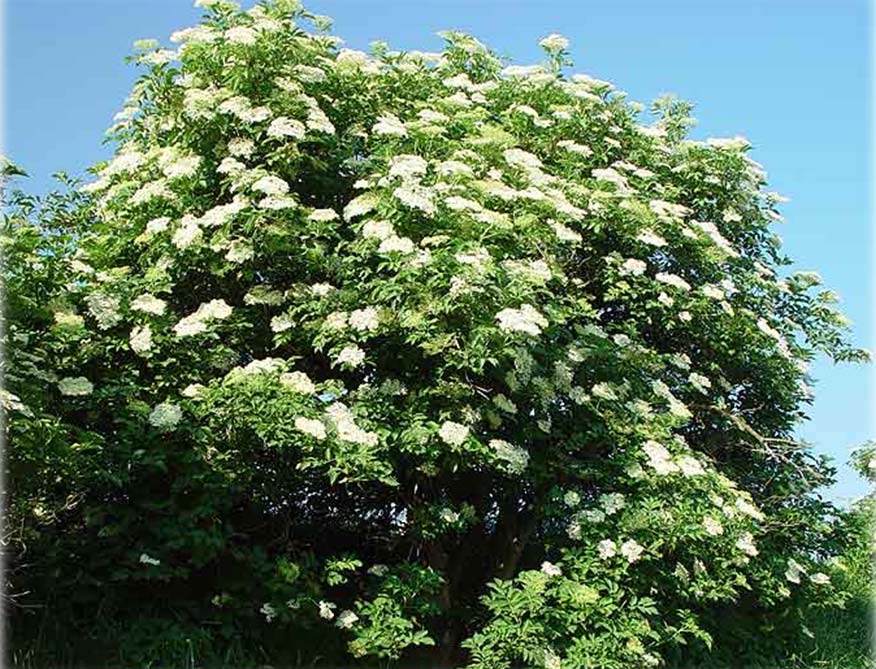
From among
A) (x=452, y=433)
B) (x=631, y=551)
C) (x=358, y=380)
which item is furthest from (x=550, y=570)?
(x=358, y=380)

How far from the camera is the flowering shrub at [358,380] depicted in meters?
5.86

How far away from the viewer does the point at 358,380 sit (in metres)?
6.61

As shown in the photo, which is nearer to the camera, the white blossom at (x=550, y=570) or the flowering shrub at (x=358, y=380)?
the flowering shrub at (x=358, y=380)

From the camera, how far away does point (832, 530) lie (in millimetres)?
8391

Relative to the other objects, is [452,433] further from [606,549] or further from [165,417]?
[165,417]

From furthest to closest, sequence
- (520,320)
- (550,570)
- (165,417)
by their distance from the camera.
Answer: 1. (550,570)
2. (165,417)
3. (520,320)

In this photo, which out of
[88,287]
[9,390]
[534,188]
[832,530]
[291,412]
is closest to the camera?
[9,390]

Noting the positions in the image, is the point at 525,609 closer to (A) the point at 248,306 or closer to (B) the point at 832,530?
(A) the point at 248,306

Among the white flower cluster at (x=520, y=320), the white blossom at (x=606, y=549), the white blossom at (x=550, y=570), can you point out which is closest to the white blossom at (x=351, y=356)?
the white flower cluster at (x=520, y=320)

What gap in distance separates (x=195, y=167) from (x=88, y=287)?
0.91 meters

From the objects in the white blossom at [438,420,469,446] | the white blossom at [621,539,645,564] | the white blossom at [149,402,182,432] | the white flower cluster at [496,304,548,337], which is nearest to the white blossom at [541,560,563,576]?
the white blossom at [621,539,645,564]

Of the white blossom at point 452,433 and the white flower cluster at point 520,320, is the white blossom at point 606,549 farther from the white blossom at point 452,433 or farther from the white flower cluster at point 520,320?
the white flower cluster at point 520,320

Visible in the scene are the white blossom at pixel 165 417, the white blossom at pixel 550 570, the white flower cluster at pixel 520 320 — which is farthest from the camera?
the white blossom at pixel 550 570

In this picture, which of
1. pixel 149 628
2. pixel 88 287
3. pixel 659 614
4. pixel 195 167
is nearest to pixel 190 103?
pixel 195 167
